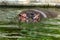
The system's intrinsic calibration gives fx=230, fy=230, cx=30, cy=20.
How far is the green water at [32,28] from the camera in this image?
3203mm

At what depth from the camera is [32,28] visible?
11.5ft

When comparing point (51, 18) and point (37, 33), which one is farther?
point (51, 18)

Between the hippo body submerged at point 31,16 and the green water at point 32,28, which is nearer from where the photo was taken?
the green water at point 32,28

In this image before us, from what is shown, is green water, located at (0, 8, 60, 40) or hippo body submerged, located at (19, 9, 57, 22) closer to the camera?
green water, located at (0, 8, 60, 40)

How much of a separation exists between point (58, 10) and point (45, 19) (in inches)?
33.5

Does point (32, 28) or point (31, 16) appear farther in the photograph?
point (31, 16)

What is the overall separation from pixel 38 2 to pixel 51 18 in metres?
1.19

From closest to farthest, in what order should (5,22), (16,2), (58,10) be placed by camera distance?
1. (5,22)
2. (58,10)
3. (16,2)

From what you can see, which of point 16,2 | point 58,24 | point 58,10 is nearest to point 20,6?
point 16,2

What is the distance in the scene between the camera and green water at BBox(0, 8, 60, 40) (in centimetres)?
320

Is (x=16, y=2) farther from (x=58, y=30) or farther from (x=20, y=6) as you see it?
(x=58, y=30)

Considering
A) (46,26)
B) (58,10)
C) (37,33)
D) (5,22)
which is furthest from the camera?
(58,10)

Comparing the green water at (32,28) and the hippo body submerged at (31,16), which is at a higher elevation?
the hippo body submerged at (31,16)

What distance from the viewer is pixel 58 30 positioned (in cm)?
346
